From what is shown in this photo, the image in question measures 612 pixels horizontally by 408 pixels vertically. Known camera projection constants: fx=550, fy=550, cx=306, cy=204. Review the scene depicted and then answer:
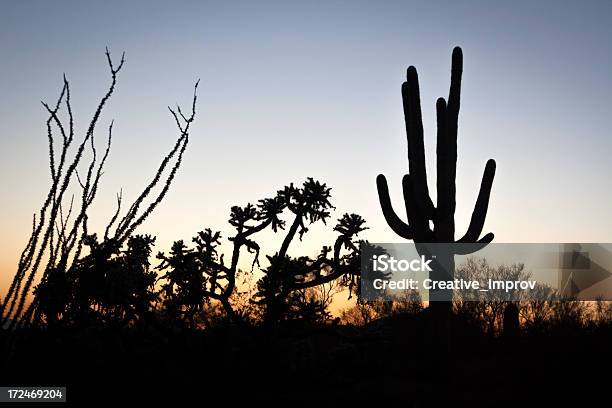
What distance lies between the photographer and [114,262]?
991 centimetres

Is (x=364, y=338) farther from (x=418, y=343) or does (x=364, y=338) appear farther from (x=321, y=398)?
(x=321, y=398)

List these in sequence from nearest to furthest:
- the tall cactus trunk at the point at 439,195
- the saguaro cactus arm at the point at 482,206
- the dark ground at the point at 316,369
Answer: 1. the dark ground at the point at 316,369
2. the tall cactus trunk at the point at 439,195
3. the saguaro cactus arm at the point at 482,206

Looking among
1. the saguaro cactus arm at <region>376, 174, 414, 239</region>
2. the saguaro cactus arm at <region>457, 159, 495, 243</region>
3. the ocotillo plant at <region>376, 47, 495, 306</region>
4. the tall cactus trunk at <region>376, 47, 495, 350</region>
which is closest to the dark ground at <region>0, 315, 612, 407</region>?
the tall cactus trunk at <region>376, 47, 495, 350</region>

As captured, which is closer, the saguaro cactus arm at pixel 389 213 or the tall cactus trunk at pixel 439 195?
the tall cactus trunk at pixel 439 195

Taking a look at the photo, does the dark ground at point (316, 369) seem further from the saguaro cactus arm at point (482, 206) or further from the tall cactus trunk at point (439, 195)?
the saguaro cactus arm at point (482, 206)

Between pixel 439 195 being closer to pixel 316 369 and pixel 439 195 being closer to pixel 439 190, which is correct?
pixel 439 190

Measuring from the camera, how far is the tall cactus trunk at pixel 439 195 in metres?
10.3

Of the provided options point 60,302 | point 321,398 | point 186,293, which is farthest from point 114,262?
point 60,302

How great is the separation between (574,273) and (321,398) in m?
15.2

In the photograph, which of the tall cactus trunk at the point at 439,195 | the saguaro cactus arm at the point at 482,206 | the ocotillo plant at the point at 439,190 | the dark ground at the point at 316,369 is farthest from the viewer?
the saguaro cactus arm at the point at 482,206

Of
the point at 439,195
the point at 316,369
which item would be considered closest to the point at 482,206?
the point at 439,195

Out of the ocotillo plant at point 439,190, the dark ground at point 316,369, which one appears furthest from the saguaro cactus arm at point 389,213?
the dark ground at point 316,369

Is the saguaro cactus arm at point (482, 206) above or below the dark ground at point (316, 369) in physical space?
above

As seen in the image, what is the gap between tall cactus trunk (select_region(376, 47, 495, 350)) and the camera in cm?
1031
